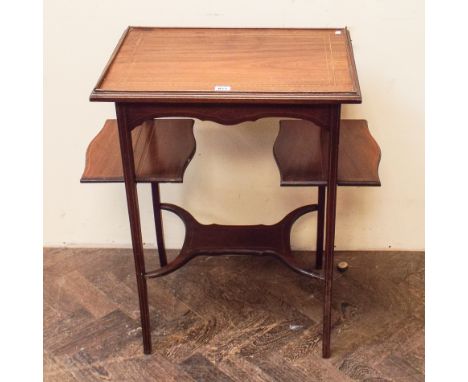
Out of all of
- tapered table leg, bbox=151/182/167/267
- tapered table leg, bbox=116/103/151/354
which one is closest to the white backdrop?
tapered table leg, bbox=151/182/167/267

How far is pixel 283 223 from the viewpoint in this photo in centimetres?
224

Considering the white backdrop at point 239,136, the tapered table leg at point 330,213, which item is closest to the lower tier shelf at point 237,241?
the tapered table leg at point 330,213

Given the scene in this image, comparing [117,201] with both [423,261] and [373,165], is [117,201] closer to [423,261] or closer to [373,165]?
[373,165]

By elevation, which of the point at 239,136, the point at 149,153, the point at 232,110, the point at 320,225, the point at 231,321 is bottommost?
the point at 231,321

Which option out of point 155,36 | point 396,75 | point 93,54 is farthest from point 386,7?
point 93,54

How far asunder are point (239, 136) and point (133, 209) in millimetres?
592

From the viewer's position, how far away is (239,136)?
92.0 inches

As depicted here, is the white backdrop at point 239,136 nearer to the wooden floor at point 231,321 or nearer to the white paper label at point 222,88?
the wooden floor at point 231,321

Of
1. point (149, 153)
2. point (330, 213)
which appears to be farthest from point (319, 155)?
point (149, 153)

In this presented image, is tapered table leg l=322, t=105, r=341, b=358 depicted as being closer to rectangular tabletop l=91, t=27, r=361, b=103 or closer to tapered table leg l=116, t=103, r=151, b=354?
rectangular tabletop l=91, t=27, r=361, b=103

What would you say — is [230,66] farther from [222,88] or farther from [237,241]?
[237,241]

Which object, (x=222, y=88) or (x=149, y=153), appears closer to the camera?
(x=222, y=88)

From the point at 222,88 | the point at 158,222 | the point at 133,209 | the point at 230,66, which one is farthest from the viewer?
the point at 158,222

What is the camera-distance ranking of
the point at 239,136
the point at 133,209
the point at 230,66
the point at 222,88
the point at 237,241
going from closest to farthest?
the point at 222,88 < the point at 230,66 < the point at 133,209 < the point at 237,241 < the point at 239,136
